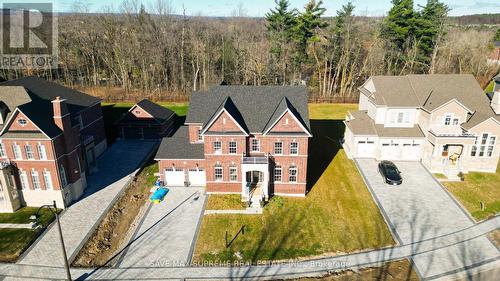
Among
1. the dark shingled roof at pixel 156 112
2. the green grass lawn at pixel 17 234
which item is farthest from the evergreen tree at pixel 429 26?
the green grass lawn at pixel 17 234

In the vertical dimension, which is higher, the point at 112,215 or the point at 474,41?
the point at 474,41

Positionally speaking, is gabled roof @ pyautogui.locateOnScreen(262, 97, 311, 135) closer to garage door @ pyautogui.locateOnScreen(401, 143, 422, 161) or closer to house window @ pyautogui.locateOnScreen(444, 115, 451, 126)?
garage door @ pyautogui.locateOnScreen(401, 143, 422, 161)

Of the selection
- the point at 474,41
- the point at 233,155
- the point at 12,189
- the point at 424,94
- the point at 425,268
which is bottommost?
the point at 425,268

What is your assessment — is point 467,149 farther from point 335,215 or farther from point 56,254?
point 56,254

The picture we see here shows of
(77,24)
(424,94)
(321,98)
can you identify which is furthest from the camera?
(77,24)

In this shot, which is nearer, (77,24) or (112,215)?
(112,215)

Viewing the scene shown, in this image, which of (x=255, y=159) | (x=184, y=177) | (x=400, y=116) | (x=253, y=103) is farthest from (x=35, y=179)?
(x=400, y=116)

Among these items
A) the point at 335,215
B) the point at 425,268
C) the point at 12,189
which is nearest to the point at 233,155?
the point at 335,215
